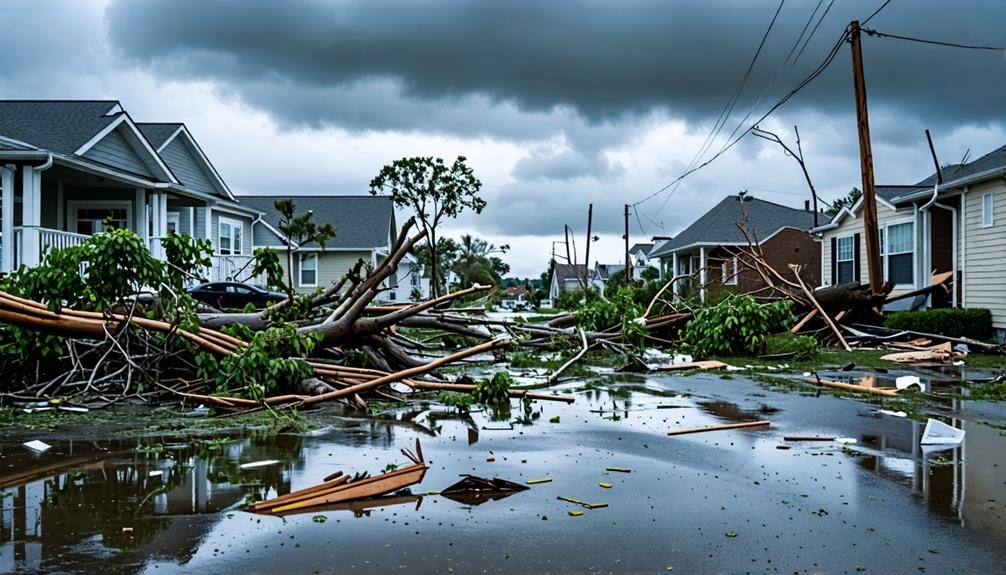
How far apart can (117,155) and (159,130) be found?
7005mm

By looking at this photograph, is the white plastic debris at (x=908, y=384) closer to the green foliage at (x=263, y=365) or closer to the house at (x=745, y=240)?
the green foliage at (x=263, y=365)

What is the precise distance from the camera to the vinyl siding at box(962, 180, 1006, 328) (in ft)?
61.6

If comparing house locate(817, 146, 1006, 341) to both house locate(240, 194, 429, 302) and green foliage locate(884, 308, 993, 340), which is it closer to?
green foliage locate(884, 308, 993, 340)

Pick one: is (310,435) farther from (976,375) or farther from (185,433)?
(976,375)

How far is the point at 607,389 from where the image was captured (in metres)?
10.7

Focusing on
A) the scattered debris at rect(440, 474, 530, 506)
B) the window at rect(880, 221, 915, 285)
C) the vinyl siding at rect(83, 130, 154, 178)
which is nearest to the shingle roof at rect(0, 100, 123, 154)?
the vinyl siding at rect(83, 130, 154, 178)

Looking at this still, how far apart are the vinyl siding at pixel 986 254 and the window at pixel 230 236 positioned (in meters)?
25.1

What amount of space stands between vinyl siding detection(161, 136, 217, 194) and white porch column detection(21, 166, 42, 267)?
10644 mm

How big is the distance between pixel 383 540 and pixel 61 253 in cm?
669

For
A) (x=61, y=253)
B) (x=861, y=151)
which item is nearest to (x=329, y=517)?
(x=61, y=253)

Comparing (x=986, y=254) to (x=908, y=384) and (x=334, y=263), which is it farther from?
(x=334, y=263)

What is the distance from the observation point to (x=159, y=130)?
28391 mm

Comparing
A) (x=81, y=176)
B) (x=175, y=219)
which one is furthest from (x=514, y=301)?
(x=81, y=176)

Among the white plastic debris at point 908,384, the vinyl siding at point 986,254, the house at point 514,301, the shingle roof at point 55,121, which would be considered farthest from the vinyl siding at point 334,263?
the white plastic debris at point 908,384
